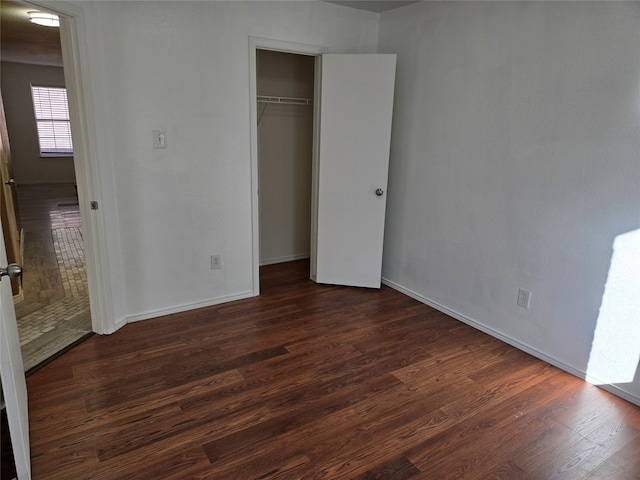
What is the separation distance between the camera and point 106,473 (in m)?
1.69

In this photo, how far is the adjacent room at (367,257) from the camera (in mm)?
1934

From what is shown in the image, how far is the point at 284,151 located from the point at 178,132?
149 centimetres

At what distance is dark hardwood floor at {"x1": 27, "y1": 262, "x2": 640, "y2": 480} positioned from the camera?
1.77 meters

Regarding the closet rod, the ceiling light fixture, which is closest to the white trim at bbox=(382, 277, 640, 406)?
the closet rod

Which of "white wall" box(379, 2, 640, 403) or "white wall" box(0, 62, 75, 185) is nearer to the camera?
"white wall" box(379, 2, 640, 403)

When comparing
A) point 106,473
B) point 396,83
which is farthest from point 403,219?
point 106,473

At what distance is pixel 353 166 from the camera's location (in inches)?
139

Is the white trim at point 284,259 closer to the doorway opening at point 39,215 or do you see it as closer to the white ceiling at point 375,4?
the doorway opening at point 39,215

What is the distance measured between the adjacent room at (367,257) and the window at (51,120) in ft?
25.1

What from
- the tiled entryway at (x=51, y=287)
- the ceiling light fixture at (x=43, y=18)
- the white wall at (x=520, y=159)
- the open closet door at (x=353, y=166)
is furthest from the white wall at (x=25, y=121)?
the white wall at (x=520, y=159)

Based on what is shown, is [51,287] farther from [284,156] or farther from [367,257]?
[367,257]

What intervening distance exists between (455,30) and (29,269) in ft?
14.3

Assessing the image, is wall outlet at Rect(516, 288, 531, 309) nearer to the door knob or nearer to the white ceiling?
the white ceiling

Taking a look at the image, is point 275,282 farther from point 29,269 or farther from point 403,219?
point 29,269
